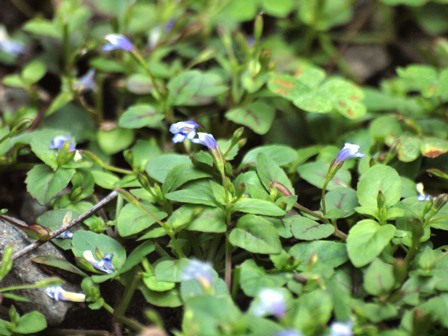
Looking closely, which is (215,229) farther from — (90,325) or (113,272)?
(90,325)

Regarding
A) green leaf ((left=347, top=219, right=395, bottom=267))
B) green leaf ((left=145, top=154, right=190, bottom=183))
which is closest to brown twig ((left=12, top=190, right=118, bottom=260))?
green leaf ((left=145, top=154, right=190, bottom=183))

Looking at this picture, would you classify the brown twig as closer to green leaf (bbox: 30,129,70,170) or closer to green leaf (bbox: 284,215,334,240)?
green leaf (bbox: 30,129,70,170)

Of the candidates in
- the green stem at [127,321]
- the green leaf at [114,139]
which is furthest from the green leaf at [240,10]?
the green stem at [127,321]

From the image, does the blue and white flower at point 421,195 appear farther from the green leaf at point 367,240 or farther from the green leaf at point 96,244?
the green leaf at point 96,244

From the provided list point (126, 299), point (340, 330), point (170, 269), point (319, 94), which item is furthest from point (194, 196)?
point (319, 94)

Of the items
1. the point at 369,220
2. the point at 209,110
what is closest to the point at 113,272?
the point at 369,220
